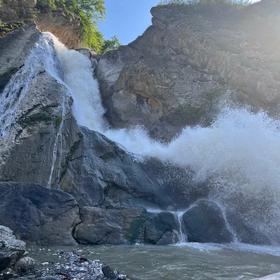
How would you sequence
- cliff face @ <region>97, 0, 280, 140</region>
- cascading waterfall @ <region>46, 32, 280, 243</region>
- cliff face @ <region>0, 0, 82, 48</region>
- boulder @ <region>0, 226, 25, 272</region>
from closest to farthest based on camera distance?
boulder @ <region>0, 226, 25, 272</region> < cascading waterfall @ <region>46, 32, 280, 243</region> < cliff face @ <region>97, 0, 280, 140</region> < cliff face @ <region>0, 0, 82, 48</region>

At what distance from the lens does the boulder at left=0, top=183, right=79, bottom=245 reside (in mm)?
11016

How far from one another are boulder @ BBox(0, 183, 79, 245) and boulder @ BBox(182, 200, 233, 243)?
11.5 feet

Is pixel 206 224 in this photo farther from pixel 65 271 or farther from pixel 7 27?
pixel 7 27

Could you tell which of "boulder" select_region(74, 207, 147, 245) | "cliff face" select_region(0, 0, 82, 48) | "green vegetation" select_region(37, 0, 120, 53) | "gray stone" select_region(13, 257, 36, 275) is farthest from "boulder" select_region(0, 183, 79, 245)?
"green vegetation" select_region(37, 0, 120, 53)

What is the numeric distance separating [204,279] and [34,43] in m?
17.4

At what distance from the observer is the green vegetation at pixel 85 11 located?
26469 millimetres

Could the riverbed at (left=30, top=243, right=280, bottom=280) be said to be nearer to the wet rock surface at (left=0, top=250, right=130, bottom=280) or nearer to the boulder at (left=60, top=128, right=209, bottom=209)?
the wet rock surface at (left=0, top=250, right=130, bottom=280)

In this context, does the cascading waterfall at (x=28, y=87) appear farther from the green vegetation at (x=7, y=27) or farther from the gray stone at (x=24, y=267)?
the gray stone at (x=24, y=267)

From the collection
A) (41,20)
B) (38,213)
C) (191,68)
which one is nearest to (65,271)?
(38,213)

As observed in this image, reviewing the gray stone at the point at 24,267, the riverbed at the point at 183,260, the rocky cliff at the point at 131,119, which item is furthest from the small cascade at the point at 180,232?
the gray stone at the point at 24,267

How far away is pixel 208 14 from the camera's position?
2594cm

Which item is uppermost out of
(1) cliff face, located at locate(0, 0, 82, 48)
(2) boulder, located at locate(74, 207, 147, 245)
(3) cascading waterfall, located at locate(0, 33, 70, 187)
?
(1) cliff face, located at locate(0, 0, 82, 48)

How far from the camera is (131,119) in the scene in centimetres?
2242

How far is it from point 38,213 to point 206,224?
5.09 metres
